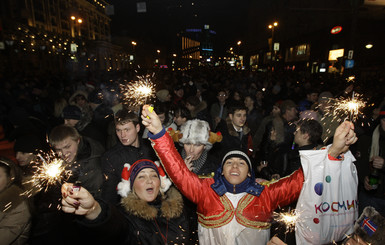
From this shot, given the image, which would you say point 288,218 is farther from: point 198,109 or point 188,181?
point 198,109

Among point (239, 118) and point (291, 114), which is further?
point (291, 114)

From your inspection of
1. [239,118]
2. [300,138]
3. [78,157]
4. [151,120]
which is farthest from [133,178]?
[239,118]

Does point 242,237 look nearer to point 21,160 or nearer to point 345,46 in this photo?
point 21,160

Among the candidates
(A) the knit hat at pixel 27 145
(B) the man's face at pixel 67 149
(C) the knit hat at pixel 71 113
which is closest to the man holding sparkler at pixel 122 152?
(B) the man's face at pixel 67 149

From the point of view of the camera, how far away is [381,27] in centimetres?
2455

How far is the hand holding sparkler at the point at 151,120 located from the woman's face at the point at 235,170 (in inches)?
33.7

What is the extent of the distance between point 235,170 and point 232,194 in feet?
0.85

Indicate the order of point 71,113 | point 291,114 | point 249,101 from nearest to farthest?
point 71,113, point 291,114, point 249,101

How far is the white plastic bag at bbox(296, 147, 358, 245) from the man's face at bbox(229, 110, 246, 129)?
235 cm

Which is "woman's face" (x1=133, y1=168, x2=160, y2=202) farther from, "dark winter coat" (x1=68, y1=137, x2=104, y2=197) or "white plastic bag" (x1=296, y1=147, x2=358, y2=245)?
"white plastic bag" (x1=296, y1=147, x2=358, y2=245)

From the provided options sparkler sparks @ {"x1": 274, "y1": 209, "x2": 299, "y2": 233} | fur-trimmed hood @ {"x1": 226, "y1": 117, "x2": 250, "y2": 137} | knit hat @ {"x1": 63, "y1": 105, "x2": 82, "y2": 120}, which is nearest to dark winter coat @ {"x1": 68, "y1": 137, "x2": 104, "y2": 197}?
knit hat @ {"x1": 63, "y1": 105, "x2": 82, "y2": 120}

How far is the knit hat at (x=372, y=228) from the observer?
5.15 feet

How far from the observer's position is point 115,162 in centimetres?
325

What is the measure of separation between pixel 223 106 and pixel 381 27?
27.2 meters
